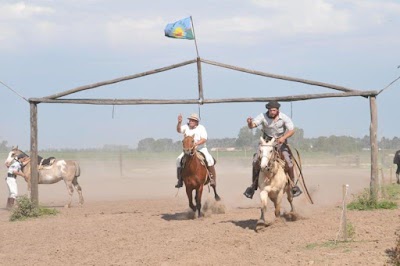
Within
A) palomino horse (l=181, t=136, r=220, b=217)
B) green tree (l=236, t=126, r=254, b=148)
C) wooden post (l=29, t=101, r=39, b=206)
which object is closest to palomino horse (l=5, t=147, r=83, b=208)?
wooden post (l=29, t=101, r=39, b=206)

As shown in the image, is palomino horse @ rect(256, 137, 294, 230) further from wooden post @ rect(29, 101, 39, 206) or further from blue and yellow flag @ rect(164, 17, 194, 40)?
wooden post @ rect(29, 101, 39, 206)

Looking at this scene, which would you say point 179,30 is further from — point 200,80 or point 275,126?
point 275,126

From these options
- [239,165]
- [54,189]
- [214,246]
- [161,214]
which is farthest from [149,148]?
[214,246]

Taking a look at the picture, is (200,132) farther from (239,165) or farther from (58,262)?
(239,165)

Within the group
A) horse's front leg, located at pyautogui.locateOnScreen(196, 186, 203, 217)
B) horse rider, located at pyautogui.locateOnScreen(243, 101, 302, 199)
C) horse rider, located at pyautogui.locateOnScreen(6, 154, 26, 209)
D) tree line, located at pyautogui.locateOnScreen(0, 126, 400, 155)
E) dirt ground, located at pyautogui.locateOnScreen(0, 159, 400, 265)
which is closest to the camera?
dirt ground, located at pyautogui.locateOnScreen(0, 159, 400, 265)

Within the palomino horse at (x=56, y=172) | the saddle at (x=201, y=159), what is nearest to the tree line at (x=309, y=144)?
the palomino horse at (x=56, y=172)

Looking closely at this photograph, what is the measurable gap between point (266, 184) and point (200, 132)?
3.38 m

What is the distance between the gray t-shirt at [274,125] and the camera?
16469mm

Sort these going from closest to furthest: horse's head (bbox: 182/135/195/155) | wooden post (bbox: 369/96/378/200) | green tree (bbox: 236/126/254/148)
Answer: horse's head (bbox: 182/135/195/155) < wooden post (bbox: 369/96/378/200) < green tree (bbox: 236/126/254/148)

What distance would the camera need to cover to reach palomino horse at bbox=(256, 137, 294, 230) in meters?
15.1

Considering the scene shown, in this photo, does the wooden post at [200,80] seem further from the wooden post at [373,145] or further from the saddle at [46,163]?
the saddle at [46,163]

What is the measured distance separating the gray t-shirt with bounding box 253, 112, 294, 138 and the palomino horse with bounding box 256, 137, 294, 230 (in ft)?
2.46

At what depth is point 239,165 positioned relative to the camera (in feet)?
216

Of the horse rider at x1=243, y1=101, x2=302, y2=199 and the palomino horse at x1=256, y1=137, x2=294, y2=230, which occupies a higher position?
the horse rider at x1=243, y1=101, x2=302, y2=199
